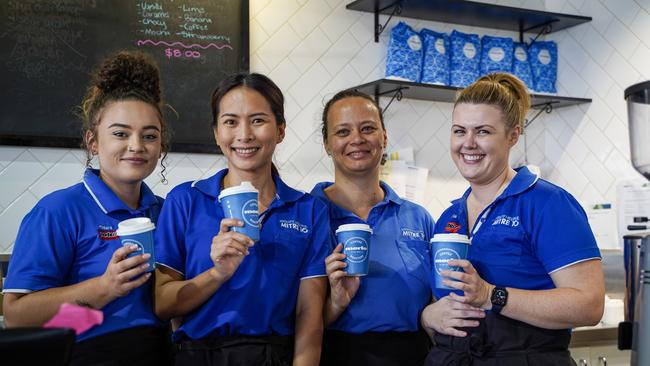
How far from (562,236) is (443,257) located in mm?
312

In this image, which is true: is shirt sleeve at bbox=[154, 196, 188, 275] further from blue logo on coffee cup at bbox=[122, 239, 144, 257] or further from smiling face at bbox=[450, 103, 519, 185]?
smiling face at bbox=[450, 103, 519, 185]

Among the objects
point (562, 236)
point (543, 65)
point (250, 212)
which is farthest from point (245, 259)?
point (543, 65)

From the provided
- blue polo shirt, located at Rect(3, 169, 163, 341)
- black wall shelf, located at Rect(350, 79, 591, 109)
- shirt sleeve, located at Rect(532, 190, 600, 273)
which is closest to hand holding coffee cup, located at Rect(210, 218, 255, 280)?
blue polo shirt, located at Rect(3, 169, 163, 341)

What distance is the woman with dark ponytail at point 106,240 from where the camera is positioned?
1.58m

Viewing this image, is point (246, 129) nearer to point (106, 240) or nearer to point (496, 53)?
point (106, 240)

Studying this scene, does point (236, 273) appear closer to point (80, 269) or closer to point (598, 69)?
point (80, 269)

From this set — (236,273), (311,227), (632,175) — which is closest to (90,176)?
(236,273)

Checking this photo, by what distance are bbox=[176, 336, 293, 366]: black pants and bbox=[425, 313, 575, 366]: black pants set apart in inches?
20.2

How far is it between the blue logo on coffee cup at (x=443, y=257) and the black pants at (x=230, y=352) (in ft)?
1.61

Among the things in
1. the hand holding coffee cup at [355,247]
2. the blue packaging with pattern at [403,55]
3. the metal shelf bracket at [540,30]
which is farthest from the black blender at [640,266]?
the metal shelf bracket at [540,30]

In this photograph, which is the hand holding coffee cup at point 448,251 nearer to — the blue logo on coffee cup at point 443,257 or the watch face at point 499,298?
the blue logo on coffee cup at point 443,257

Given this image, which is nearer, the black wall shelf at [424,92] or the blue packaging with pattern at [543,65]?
the black wall shelf at [424,92]

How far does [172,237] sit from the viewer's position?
5.91ft

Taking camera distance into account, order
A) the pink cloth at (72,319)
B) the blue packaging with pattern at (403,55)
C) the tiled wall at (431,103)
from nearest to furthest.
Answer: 1. the pink cloth at (72,319)
2. the tiled wall at (431,103)
3. the blue packaging with pattern at (403,55)
